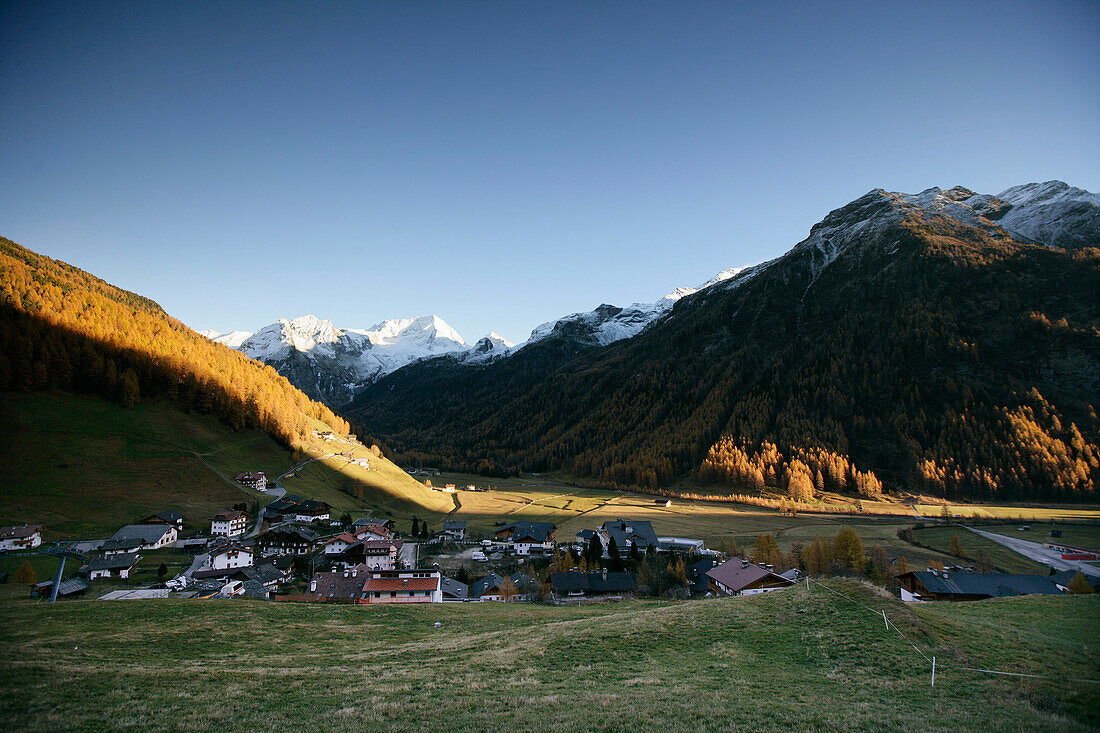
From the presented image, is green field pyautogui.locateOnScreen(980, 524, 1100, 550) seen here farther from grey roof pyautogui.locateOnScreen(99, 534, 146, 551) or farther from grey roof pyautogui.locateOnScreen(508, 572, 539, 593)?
grey roof pyautogui.locateOnScreen(99, 534, 146, 551)

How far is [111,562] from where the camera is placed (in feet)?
182

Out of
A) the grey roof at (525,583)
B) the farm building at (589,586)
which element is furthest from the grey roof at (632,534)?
the grey roof at (525,583)

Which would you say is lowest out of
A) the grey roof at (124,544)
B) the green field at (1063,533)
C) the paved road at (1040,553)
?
the paved road at (1040,553)

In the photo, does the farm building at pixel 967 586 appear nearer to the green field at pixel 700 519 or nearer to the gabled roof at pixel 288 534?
the green field at pixel 700 519

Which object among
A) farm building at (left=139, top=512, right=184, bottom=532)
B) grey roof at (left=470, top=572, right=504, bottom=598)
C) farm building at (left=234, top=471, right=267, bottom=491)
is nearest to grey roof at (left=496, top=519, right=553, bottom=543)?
A: grey roof at (left=470, top=572, right=504, bottom=598)

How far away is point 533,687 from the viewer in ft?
56.8

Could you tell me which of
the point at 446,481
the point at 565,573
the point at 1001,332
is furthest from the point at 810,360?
the point at 565,573

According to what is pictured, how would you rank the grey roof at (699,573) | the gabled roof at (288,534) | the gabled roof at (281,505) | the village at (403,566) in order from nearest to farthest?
the village at (403,566)
the grey roof at (699,573)
the gabled roof at (288,534)
the gabled roof at (281,505)

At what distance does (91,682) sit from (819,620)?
30.1 meters

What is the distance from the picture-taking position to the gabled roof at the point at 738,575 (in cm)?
5128

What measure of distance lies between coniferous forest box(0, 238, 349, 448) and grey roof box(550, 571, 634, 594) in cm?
9072

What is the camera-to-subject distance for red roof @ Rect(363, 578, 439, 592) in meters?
51.7

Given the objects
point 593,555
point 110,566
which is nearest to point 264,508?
point 110,566

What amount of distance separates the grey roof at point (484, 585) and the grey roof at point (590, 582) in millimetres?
6997
